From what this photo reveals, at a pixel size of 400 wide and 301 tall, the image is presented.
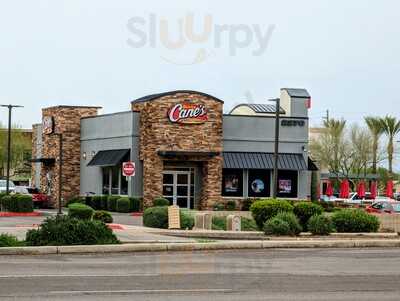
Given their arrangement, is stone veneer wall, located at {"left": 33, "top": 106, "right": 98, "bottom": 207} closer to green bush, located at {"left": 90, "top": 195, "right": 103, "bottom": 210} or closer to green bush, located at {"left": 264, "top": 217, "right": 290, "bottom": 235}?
green bush, located at {"left": 90, "top": 195, "right": 103, "bottom": 210}

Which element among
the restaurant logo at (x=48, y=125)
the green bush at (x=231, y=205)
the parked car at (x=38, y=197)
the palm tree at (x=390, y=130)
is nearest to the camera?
the green bush at (x=231, y=205)

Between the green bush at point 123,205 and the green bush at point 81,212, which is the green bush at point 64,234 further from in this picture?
the green bush at point 123,205

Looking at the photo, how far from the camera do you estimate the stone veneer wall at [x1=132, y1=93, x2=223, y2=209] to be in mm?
47125

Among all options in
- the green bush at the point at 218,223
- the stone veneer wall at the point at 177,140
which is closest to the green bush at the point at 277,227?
the green bush at the point at 218,223

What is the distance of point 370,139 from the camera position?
78812 mm

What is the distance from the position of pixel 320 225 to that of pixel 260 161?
A: 2121cm

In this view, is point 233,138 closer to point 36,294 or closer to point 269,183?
point 269,183

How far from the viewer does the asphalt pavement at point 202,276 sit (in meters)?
12.8

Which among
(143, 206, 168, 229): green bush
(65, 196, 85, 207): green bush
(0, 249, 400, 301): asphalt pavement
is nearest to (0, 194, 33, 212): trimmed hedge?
(65, 196, 85, 207): green bush

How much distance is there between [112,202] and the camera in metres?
47.7

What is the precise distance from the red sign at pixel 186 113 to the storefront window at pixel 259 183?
4.59 m

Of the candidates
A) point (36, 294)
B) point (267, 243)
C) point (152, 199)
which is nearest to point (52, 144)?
point (152, 199)

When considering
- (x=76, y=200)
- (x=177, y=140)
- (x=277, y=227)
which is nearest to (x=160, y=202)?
(x=177, y=140)

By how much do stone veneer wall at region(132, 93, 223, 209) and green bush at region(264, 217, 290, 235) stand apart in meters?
20.0
